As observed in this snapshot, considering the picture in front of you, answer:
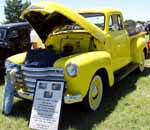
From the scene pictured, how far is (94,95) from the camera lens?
20.8ft

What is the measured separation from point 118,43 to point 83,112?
2.11 m

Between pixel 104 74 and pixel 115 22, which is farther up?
pixel 115 22

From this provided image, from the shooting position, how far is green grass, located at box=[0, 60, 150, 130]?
570 cm

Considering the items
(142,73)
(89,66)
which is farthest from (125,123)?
→ (142,73)

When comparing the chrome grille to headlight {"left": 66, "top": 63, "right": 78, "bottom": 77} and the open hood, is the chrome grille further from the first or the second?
the open hood

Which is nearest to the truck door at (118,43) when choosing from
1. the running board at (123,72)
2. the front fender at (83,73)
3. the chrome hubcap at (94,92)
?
the running board at (123,72)

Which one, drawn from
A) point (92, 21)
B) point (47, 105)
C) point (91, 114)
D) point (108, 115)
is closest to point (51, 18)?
point (92, 21)

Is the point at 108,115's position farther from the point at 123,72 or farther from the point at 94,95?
the point at 123,72

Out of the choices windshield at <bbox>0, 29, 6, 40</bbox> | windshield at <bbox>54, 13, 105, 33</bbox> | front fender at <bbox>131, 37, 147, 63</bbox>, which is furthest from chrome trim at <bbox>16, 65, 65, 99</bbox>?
windshield at <bbox>0, 29, 6, 40</bbox>

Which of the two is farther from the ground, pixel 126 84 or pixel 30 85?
pixel 30 85

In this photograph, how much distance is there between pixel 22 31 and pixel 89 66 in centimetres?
496

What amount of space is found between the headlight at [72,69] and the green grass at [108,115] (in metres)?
0.84

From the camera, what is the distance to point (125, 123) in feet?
18.8

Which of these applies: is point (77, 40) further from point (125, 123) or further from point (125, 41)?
point (125, 123)
